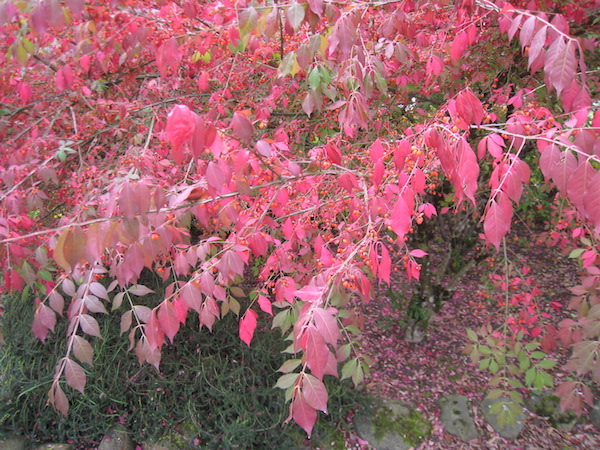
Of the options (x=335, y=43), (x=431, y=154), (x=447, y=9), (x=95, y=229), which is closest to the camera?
(x=95, y=229)

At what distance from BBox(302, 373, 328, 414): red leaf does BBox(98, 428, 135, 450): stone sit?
2.57m

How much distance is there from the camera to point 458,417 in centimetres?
307

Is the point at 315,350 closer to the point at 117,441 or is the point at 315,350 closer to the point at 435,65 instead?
the point at 435,65

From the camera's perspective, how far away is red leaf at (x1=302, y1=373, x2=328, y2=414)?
100 centimetres

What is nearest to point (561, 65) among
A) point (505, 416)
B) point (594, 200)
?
point (594, 200)

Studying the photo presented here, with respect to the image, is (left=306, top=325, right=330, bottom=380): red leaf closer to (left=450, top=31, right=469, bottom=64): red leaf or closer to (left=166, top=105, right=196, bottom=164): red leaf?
(left=166, top=105, right=196, bottom=164): red leaf

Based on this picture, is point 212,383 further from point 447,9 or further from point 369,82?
point 447,9

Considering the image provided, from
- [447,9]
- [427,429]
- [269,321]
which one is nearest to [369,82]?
[447,9]

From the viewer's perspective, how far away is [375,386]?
3.46 m

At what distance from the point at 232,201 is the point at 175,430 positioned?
2.14m

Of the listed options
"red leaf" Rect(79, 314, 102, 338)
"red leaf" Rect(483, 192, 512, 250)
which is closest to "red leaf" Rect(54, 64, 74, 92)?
"red leaf" Rect(79, 314, 102, 338)

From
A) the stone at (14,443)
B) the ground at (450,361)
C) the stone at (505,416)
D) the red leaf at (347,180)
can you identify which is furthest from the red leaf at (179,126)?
the stone at (14,443)

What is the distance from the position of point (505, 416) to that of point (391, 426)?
85 cm

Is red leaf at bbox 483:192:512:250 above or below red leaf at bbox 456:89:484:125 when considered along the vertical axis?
below
